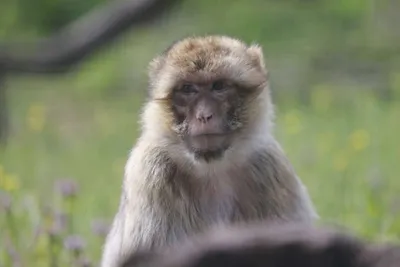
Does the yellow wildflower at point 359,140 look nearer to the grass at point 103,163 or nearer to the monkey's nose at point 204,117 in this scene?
the grass at point 103,163

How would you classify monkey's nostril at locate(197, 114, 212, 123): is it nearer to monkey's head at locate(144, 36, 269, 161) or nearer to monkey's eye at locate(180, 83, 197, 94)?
monkey's head at locate(144, 36, 269, 161)

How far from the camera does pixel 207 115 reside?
13.8ft

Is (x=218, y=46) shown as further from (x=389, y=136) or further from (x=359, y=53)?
(x=359, y=53)

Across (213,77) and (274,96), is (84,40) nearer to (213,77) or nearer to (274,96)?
(213,77)

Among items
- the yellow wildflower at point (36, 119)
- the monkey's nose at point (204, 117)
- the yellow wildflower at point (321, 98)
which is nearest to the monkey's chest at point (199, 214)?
the monkey's nose at point (204, 117)

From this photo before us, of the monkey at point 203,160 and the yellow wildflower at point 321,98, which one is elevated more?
the yellow wildflower at point 321,98

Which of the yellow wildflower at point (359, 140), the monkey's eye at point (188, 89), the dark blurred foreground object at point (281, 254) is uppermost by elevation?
the yellow wildflower at point (359, 140)

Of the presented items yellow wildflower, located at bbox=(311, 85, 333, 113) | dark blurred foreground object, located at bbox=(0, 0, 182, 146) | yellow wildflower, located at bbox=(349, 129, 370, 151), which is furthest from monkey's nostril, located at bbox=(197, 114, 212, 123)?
yellow wildflower, located at bbox=(311, 85, 333, 113)

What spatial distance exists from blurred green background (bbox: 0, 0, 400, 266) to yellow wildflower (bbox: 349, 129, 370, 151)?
0.02 m

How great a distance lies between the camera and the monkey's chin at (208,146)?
4223 millimetres

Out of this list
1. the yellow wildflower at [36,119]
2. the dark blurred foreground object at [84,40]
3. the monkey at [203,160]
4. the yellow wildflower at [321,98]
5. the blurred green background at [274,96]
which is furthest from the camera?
the yellow wildflower at [321,98]

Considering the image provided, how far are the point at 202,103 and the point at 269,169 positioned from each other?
524 millimetres

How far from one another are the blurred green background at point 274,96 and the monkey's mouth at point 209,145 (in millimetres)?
953

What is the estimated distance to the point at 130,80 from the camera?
13.5m
